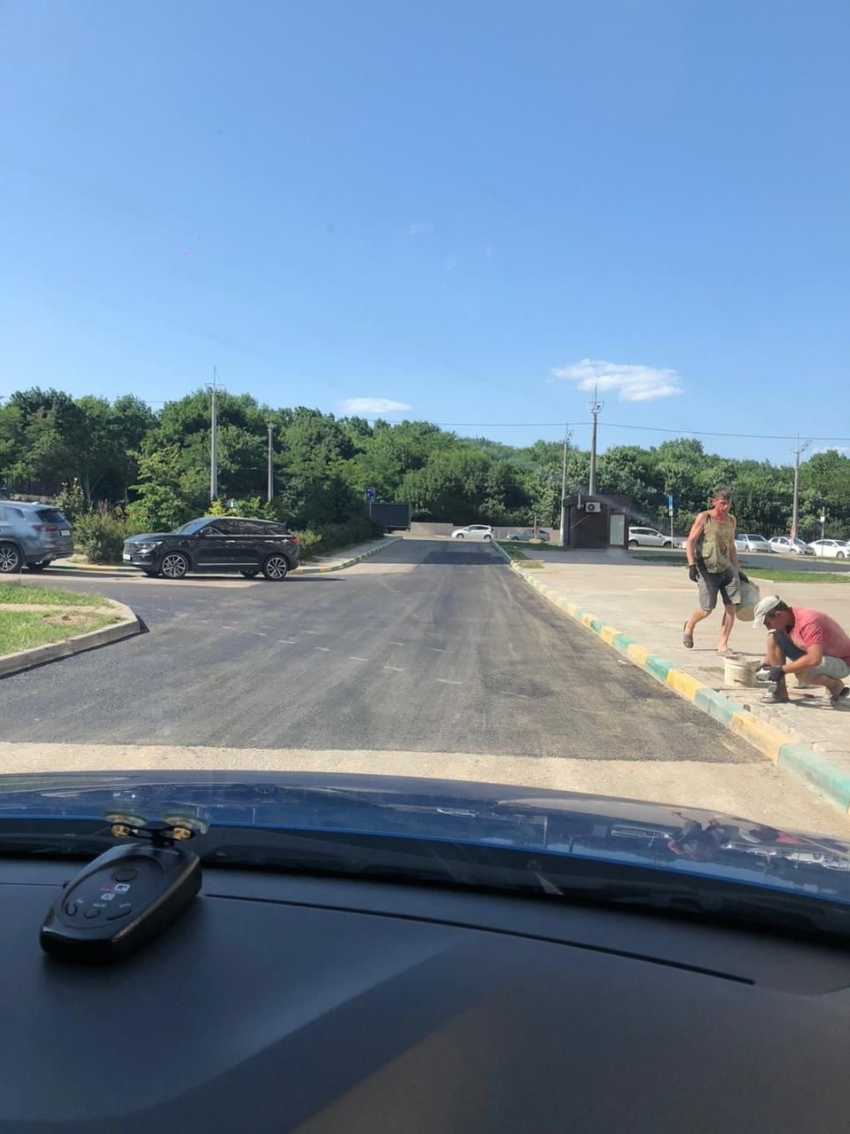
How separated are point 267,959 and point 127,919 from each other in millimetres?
301

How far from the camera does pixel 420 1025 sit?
5.20 feet

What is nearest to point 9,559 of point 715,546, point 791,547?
point 715,546

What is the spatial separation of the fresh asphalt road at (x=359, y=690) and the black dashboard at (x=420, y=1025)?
13.3 feet

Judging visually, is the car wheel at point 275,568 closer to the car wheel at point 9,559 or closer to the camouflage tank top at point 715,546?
the car wheel at point 9,559

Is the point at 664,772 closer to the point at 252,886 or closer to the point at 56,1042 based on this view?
the point at 252,886

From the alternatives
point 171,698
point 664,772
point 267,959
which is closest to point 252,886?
point 267,959

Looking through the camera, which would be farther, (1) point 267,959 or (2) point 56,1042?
(1) point 267,959

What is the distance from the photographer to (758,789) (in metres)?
5.34

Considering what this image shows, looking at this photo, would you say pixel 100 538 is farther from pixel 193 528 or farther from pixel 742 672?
pixel 742 672

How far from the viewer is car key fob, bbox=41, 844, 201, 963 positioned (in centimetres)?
168

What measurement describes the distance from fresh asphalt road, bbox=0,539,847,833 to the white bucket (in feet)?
2.07

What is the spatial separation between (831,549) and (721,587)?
57.2 metres

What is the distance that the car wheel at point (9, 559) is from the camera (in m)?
19.2

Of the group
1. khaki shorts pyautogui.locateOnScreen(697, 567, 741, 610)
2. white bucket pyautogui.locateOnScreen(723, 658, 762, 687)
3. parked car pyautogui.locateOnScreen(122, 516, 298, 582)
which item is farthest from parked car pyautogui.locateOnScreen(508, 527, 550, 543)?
white bucket pyautogui.locateOnScreen(723, 658, 762, 687)
